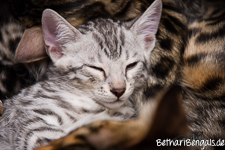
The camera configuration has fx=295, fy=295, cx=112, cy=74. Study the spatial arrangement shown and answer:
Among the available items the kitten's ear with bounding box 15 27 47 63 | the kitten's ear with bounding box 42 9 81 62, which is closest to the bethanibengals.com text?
the kitten's ear with bounding box 42 9 81 62

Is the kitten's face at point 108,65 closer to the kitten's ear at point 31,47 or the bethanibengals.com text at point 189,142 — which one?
the kitten's ear at point 31,47

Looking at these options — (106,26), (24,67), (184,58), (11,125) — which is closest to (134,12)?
(106,26)

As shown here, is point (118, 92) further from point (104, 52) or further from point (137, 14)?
point (137, 14)

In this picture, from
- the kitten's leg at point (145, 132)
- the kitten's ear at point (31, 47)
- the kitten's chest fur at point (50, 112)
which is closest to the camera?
the kitten's leg at point (145, 132)

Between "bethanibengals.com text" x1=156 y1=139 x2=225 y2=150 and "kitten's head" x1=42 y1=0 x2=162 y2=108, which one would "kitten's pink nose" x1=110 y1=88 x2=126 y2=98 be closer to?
"kitten's head" x1=42 y1=0 x2=162 y2=108

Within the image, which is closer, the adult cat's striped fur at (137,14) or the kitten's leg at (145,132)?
the kitten's leg at (145,132)

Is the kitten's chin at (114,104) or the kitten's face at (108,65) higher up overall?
the kitten's face at (108,65)

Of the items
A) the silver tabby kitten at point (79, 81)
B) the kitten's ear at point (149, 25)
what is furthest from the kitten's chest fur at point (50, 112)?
the kitten's ear at point (149, 25)
